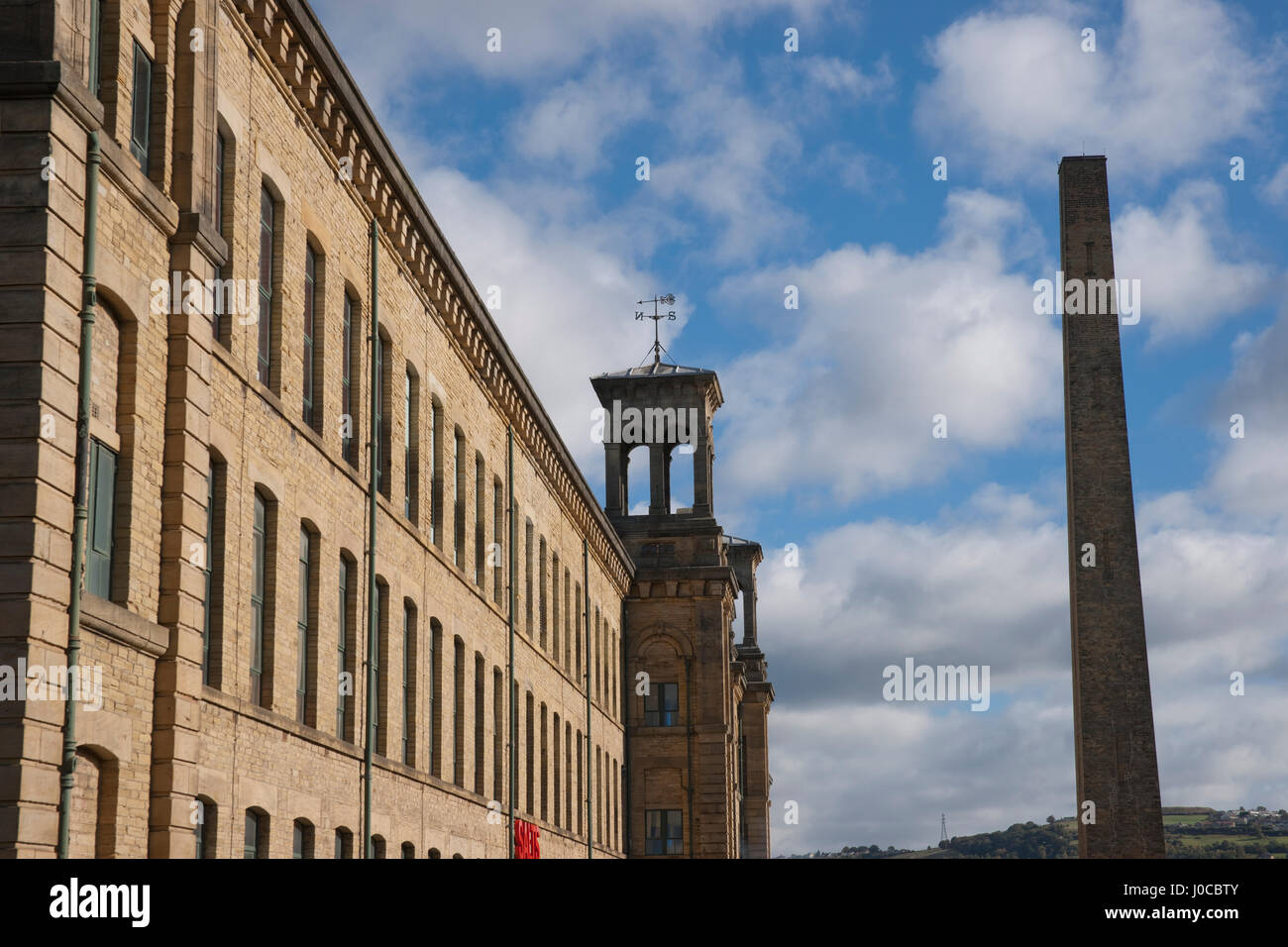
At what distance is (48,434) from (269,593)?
7.04 m

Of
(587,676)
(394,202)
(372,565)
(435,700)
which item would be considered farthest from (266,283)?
(587,676)

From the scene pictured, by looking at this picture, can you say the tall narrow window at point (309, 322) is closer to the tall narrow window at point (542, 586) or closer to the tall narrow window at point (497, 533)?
the tall narrow window at point (497, 533)

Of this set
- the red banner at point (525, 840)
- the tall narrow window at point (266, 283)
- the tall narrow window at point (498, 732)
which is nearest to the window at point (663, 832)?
the red banner at point (525, 840)

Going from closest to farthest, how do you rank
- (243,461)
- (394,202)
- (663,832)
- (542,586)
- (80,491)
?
(80,491) → (243,461) → (394,202) → (542,586) → (663,832)

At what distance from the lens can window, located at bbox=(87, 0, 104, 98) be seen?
1716cm

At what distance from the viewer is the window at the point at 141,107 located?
715 inches

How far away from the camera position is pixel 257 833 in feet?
70.7

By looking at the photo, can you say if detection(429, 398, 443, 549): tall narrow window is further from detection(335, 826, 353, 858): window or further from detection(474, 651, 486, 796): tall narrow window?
detection(335, 826, 353, 858): window

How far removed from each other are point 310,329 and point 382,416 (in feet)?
11.7

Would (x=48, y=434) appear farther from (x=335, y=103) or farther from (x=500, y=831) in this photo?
(x=500, y=831)

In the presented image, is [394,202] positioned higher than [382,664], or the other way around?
[394,202]

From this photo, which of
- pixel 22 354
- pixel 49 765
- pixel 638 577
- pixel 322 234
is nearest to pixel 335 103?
pixel 322 234

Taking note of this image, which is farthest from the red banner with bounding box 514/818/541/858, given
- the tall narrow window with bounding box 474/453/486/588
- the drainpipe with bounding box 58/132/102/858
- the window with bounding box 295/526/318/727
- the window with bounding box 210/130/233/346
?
the drainpipe with bounding box 58/132/102/858

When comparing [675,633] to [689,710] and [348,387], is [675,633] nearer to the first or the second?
[689,710]
